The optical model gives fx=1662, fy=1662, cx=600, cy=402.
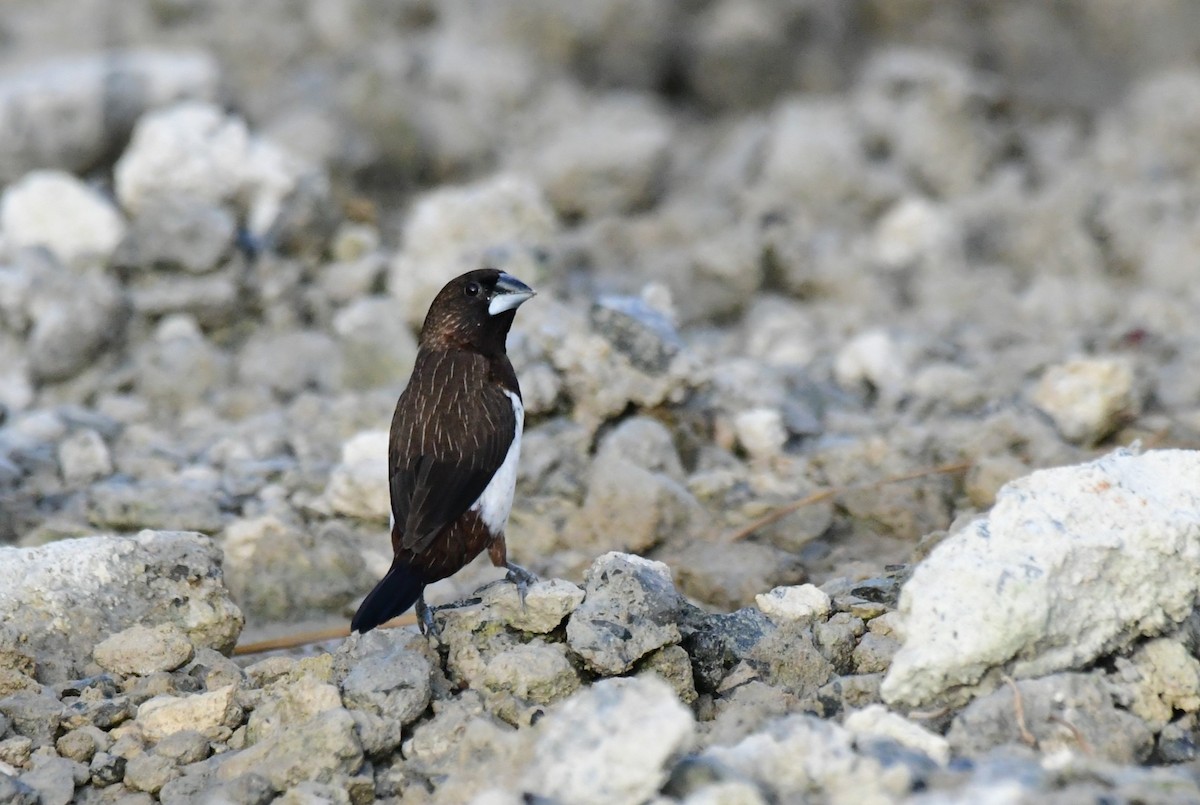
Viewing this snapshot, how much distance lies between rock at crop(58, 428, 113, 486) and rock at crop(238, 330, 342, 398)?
3.68 ft

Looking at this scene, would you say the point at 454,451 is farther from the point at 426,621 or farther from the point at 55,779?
the point at 55,779

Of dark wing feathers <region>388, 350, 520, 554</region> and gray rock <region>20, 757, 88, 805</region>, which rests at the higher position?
dark wing feathers <region>388, 350, 520, 554</region>

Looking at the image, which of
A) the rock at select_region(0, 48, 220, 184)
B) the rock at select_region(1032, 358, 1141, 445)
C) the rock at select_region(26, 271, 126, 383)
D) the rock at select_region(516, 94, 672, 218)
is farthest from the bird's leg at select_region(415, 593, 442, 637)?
the rock at select_region(0, 48, 220, 184)

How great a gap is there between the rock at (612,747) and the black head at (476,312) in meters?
2.23

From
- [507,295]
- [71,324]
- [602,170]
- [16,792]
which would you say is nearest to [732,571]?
[507,295]

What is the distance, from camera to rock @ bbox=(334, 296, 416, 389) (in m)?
7.46

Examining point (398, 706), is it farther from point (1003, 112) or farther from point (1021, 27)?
point (1021, 27)

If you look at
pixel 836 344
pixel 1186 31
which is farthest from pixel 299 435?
pixel 1186 31

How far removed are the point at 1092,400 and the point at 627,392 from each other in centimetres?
179

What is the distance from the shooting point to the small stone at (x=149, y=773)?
3758mm

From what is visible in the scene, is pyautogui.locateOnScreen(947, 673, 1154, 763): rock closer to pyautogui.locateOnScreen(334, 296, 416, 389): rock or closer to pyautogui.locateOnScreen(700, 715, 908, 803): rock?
pyautogui.locateOnScreen(700, 715, 908, 803): rock

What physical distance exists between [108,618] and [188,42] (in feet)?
23.7

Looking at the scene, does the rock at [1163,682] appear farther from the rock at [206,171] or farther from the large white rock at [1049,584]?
the rock at [206,171]

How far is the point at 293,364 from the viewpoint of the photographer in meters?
7.55
